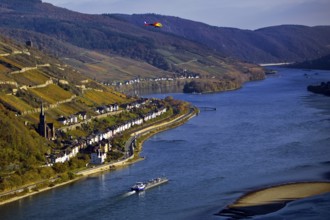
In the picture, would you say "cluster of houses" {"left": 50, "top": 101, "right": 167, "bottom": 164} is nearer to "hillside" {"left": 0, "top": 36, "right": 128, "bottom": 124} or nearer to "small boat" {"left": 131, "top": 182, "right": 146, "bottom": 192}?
"hillside" {"left": 0, "top": 36, "right": 128, "bottom": 124}

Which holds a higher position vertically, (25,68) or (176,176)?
(25,68)

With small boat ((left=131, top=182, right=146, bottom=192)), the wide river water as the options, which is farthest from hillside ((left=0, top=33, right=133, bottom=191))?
small boat ((left=131, top=182, right=146, bottom=192))

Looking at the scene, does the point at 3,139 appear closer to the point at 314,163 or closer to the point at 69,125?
the point at 69,125

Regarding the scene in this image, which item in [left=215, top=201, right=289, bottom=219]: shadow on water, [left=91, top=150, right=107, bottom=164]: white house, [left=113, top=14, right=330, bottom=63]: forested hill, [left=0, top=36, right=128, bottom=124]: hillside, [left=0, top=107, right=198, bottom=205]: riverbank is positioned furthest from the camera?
[left=113, top=14, right=330, bottom=63]: forested hill

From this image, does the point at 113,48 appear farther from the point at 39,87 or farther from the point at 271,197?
the point at 271,197

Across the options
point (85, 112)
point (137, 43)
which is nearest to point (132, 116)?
point (85, 112)

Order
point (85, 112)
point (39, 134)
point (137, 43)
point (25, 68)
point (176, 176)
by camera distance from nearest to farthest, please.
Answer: point (176, 176)
point (39, 134)
point (85, 112)
point (25, 68)
point (137, 43)

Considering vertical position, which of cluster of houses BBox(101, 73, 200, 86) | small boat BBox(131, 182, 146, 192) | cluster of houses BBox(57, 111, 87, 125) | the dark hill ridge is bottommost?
small boat BBox(131, 182, 146, 192)
